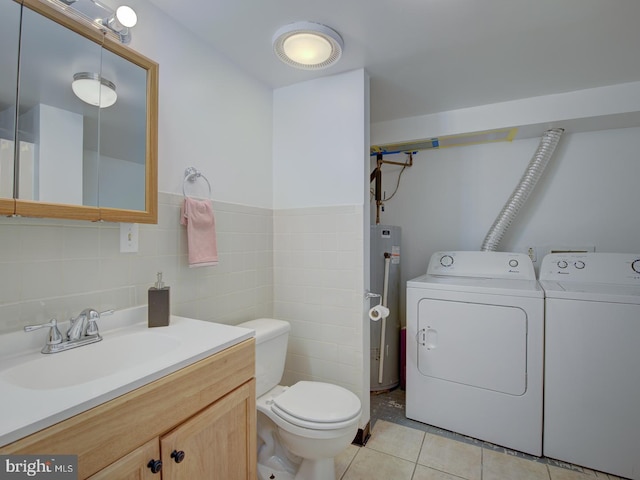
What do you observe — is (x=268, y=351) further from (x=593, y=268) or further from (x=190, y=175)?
(x=593, y=268)

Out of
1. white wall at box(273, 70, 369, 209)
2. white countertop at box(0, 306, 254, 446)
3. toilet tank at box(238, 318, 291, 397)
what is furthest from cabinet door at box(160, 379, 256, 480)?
white wall at box(273, 70, 369, 209)

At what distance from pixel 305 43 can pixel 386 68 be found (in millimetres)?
590

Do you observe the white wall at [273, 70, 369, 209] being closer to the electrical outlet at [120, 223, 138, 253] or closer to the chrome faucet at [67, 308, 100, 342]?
the electrical outlet at [120, 223, 138, 253]

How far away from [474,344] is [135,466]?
183cm

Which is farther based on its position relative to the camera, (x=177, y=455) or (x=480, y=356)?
(x=480, y=356)

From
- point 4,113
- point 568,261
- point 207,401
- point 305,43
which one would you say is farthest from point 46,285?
point 568,261

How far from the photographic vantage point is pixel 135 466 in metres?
0.75

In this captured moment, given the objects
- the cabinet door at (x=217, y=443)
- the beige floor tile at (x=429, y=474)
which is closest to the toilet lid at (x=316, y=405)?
the cabinet door at (x=217, y=443)

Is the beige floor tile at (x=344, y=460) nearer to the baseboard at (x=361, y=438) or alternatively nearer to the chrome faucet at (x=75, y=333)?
the baseboard at (x=361, y=438)

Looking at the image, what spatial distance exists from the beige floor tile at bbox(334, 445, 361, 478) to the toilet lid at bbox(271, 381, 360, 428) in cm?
47

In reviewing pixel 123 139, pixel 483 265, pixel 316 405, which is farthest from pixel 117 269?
pixel 483 265

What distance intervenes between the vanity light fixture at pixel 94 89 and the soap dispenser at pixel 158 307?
74cm

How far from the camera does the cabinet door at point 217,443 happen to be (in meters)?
0.85

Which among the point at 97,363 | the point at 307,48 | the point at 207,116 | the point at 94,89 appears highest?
the point at 307,48
